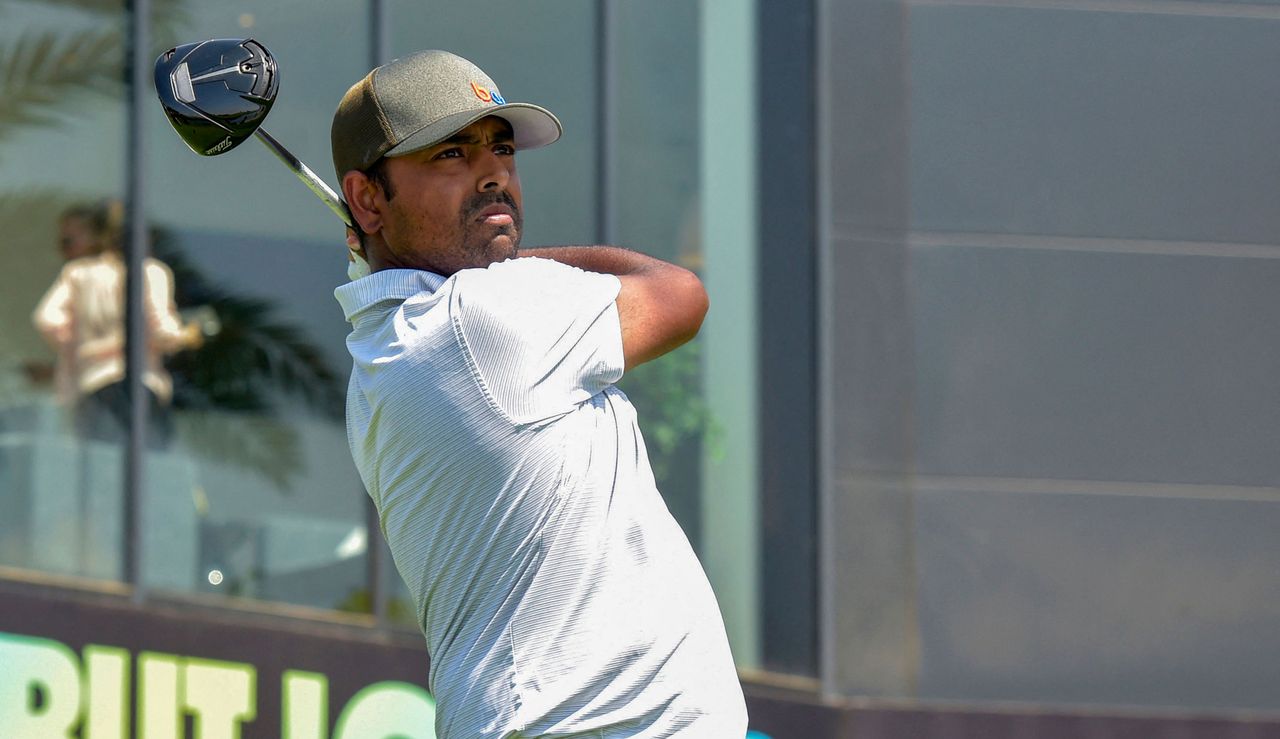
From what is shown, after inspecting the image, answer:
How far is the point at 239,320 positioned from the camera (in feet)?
29.3

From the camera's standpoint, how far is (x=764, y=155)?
29.8ft

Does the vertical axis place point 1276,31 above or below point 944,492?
above

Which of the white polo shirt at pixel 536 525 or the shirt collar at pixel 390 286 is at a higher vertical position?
the shirt collar at pixel 390 286

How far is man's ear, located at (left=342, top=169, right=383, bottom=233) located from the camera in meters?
3.12

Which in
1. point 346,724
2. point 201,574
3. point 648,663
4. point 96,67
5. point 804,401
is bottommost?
point 346,724

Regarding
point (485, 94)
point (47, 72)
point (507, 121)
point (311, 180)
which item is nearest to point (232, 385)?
point (47, 72)

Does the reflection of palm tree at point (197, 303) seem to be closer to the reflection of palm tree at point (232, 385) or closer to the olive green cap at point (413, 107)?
the reflection of palm tree at point (232, 385)

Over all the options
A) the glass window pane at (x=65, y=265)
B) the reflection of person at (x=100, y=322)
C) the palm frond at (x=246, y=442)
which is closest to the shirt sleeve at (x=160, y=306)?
the reflection of person at (x=100, y=322)

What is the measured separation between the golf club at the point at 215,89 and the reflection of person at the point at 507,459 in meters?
0.18

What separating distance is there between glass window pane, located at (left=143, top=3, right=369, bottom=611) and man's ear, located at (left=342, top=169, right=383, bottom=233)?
584 cm

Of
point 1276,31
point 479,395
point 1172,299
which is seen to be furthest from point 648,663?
point 1276,31

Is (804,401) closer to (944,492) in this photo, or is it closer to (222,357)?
(944,492)

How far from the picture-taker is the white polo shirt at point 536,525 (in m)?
2.79

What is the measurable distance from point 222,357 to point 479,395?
6.35 metres
